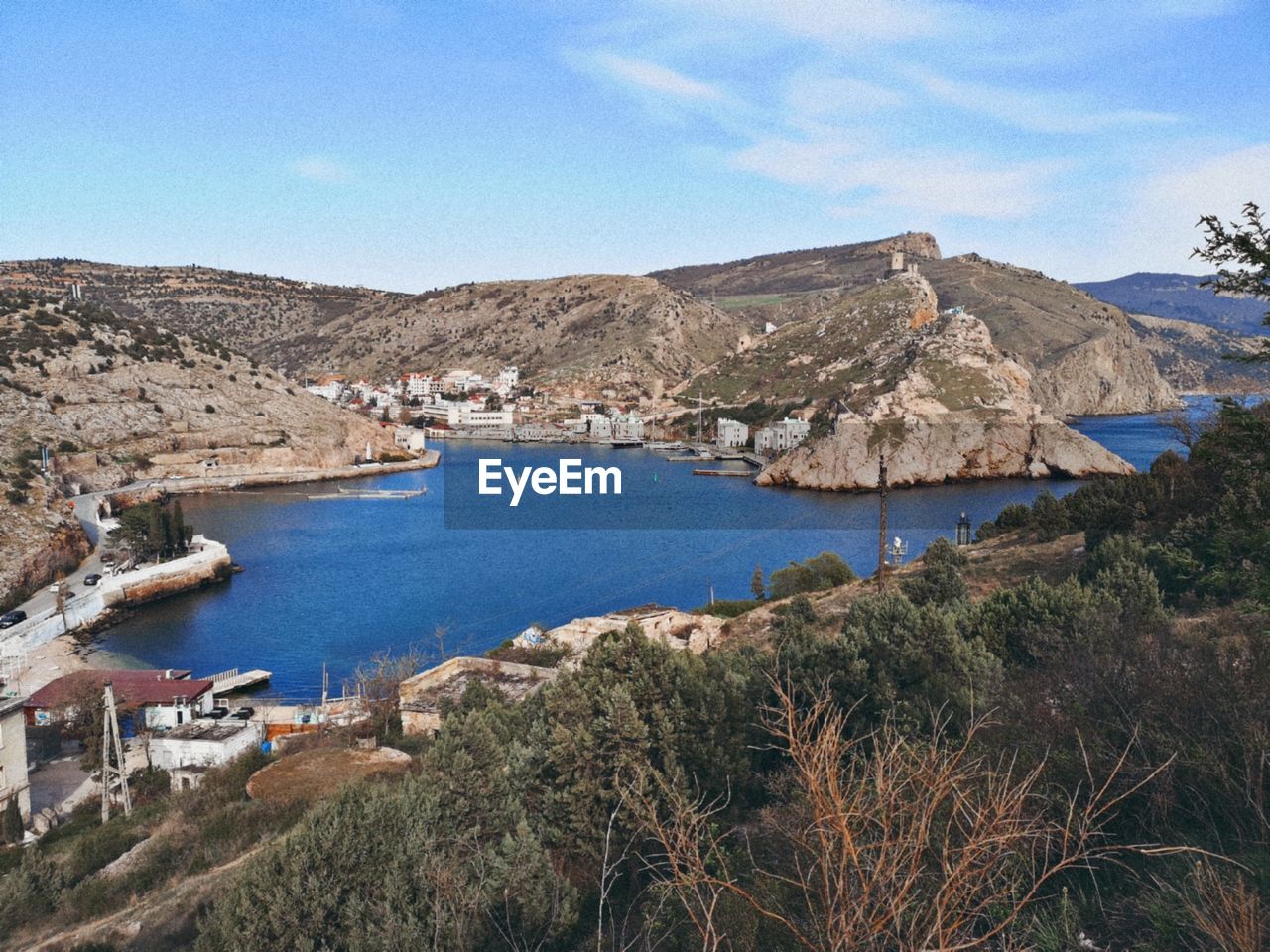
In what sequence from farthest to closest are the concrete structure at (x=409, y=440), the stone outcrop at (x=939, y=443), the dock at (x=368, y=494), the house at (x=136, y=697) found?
1. the concrete structure at (x=409, y=440)
2. the stone outcrop at (x=939, y=443)
3. the dock at (x=368, y=494)
4. the house at (x=136, y=697)

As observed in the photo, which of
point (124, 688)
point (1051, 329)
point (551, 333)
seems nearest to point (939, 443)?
point (124, 688)

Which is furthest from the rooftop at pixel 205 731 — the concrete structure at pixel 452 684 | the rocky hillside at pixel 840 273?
the rocky hillside at pixel 840 273

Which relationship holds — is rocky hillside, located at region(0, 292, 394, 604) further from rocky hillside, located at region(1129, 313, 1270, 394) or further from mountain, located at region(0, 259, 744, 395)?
rocky hillside, located at region(1129, 313, 1270, 394)

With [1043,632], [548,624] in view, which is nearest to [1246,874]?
[1043,632]

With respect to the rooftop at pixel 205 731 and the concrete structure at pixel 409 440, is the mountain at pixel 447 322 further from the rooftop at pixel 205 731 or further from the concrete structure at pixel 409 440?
the rooftop at pixel 205 731

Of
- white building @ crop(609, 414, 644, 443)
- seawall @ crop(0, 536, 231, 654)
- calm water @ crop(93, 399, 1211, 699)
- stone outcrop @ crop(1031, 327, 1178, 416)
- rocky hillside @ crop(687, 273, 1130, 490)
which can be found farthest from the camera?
stone outcrop @ crop(1031, 327, 1178, 416)

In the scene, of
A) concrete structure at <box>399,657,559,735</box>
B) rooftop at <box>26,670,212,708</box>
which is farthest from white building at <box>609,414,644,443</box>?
concrete structure at <box>399,657,559,735</box>
